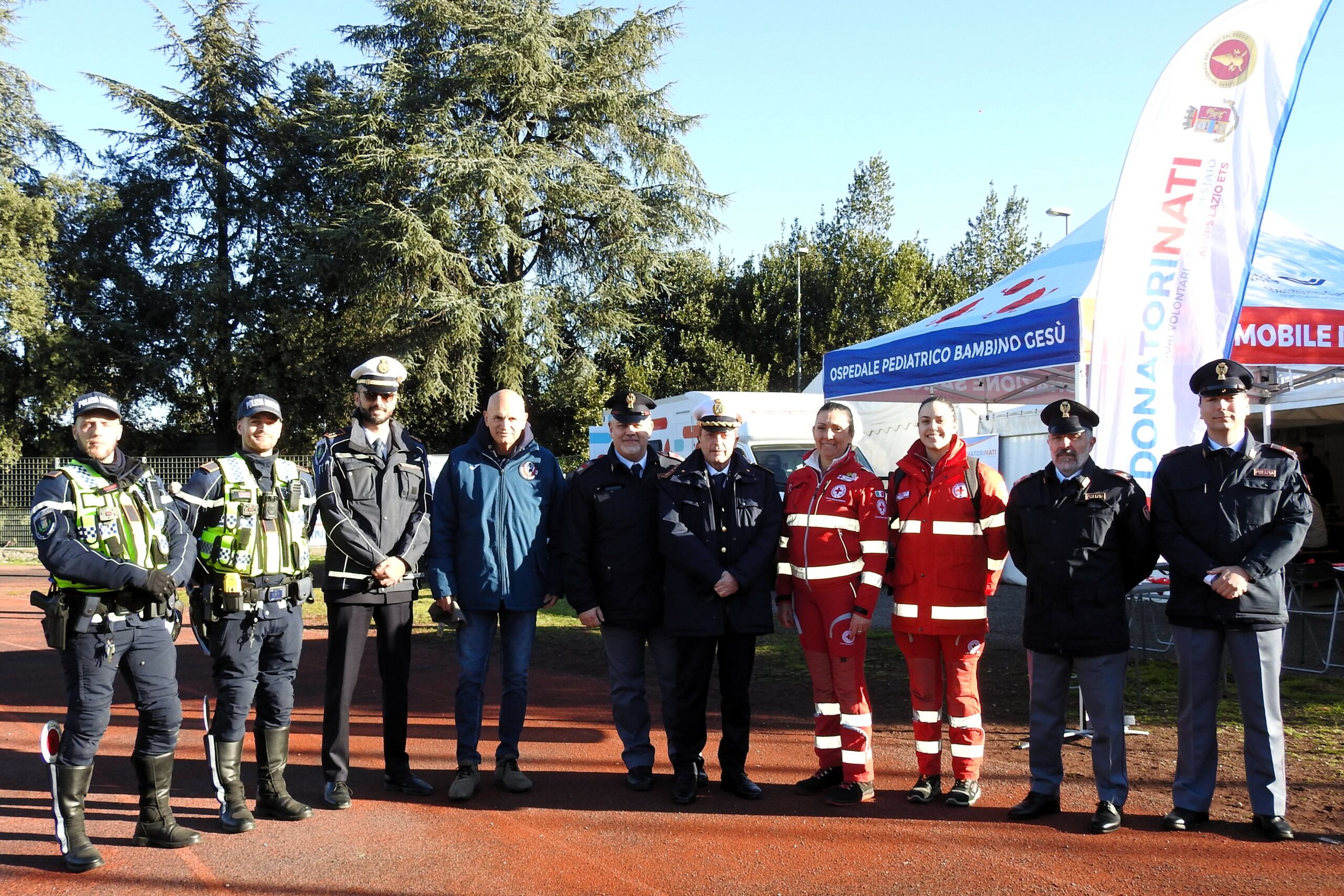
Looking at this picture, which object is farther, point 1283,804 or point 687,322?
point 687,322

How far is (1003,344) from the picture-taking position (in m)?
8.21

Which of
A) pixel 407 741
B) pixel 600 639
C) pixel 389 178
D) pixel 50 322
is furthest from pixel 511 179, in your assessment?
pixel 407 741

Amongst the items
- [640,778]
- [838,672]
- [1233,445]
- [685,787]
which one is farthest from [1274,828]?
[640,778]

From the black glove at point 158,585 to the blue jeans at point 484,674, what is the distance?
148cm

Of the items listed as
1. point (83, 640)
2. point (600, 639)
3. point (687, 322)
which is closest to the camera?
point (83, 640)

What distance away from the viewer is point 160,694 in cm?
450

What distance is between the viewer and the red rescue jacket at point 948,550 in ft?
16.6

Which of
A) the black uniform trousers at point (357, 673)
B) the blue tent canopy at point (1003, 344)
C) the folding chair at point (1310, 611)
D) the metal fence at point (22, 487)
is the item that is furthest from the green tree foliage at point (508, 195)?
the black uniform trousers at point (357, 673)

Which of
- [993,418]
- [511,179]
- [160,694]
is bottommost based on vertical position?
[160,694]

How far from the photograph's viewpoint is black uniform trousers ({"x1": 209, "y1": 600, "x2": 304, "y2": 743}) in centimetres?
469

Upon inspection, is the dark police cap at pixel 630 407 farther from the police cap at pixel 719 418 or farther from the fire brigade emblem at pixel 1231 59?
the fire brigade emblem at pixel 1231 59

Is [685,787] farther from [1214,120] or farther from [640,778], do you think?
[1214,120]

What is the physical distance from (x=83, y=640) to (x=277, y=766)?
3.70 feet

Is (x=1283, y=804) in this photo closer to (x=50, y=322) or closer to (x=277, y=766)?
(x=277, y=766)
